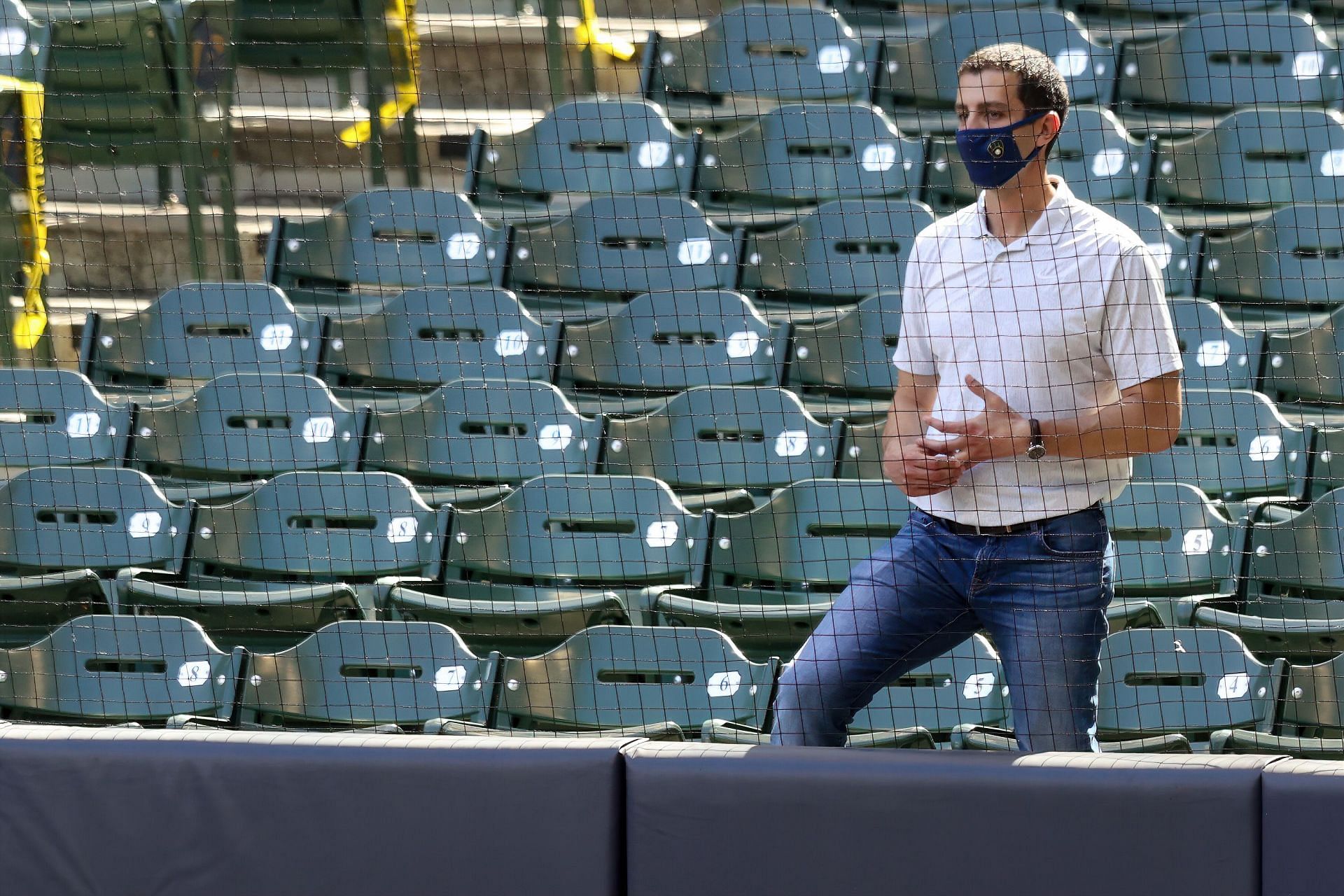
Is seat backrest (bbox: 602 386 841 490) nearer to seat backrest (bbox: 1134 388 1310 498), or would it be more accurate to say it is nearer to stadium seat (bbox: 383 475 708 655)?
stadium seat (bbox: 383 475 708 655)

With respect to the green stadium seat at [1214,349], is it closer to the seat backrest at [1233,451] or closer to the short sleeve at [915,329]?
the seat backrest at [1233,451]

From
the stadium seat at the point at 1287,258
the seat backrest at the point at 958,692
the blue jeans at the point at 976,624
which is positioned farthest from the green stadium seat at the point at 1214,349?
the blue jeans at the point at 976,624

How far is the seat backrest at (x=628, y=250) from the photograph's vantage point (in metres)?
4.88

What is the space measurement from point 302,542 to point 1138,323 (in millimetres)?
2233

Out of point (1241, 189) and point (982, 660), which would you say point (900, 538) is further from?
point (1241, 189)

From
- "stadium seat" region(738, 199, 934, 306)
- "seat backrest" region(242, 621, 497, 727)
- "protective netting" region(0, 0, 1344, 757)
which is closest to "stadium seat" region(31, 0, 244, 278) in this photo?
"protective netting" region(0, 0, 1344, 757)

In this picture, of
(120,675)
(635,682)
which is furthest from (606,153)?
(120,675)

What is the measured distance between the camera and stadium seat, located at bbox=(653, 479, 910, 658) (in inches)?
146

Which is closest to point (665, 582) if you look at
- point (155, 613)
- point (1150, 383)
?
point (155, 613)

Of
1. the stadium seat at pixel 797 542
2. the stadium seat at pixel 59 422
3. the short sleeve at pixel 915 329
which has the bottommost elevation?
the stadium seat at pixel 797 542

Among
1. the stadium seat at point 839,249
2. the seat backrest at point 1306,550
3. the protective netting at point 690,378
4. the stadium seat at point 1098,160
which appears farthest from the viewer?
the stadium seat at point 1098,160

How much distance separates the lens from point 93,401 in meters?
4.33

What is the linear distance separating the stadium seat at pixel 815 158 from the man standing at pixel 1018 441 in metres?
2.58

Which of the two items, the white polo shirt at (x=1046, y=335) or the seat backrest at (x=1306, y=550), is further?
the seat backrest at (x=1306, y=550)
